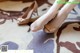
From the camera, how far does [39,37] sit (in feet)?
4.03

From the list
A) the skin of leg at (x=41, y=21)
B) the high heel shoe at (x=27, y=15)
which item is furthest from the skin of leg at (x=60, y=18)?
the high heel shoe at (x=27, y=15)

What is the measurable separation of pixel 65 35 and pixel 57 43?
92 millimetres

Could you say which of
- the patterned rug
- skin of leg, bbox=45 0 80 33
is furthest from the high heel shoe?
skin of leg, bbox=45 0 80 33

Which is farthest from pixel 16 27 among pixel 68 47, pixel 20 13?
pixel 68 47

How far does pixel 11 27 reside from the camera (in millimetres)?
1293

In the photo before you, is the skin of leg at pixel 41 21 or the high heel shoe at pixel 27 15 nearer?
the skin of leg at pixel 41 21

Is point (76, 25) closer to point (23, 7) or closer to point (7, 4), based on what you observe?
point (23, 7)

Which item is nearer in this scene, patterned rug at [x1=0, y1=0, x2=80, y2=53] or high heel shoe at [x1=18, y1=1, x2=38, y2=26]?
patterned rug at [x1=0, y1=0, x2=80, y2=53]

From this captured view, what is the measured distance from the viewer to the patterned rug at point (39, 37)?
3.78ft

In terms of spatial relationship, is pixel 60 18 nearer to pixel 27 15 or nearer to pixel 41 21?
pixel 41 21

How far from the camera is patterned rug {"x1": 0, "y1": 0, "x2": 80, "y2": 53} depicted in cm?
115

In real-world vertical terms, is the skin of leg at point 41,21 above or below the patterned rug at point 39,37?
above

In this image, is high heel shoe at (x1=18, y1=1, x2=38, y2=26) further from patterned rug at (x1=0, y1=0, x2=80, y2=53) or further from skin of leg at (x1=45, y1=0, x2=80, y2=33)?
skin of leg at (x1=45, y1=0, x2=80, y2=33)

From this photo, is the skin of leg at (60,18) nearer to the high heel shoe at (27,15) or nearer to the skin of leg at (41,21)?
the skin of leg at (41,21)
